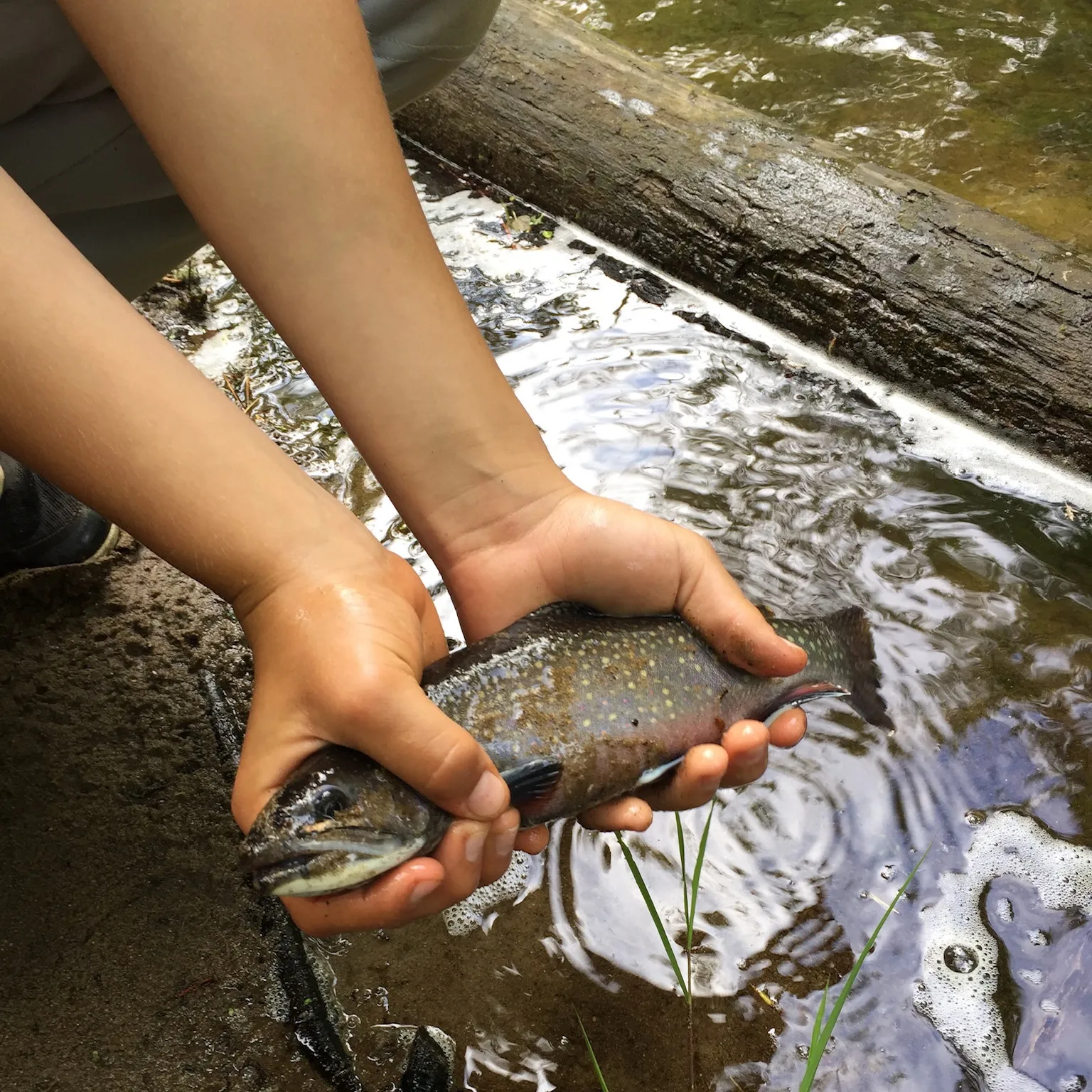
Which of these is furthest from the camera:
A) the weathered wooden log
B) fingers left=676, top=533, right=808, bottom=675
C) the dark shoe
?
the weathered wooden log

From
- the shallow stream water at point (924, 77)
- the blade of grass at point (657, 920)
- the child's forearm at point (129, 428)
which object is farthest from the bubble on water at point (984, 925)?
the shallow stream water at point (924, 77)

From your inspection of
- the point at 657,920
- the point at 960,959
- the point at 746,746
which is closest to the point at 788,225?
the point at 746,746

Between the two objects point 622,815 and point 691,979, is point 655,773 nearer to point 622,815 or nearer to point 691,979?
point 622,815

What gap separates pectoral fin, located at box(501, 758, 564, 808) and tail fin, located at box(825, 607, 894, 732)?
1.09 metres

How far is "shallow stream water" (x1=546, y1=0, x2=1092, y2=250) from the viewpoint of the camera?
563 centimetres

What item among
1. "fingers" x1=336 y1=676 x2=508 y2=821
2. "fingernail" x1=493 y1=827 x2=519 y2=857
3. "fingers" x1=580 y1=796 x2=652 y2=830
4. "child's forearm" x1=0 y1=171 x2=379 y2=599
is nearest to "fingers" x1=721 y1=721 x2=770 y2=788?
"fingers" x1=580 y1=796 x2=652 y2=830

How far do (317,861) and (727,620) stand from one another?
1166 millimetres

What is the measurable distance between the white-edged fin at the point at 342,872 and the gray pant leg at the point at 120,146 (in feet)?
6.24

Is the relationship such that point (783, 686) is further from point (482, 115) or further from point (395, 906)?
point (482, 115)

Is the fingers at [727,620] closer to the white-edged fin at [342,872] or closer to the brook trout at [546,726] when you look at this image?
the brook trout at [546,726]

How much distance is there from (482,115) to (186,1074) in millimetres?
4657

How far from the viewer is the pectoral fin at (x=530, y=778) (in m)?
2.14

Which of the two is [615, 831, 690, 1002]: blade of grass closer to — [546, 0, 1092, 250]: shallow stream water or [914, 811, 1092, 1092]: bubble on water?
[914, 811, 1092, 1092]: bubble on water

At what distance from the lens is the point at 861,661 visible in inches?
115
